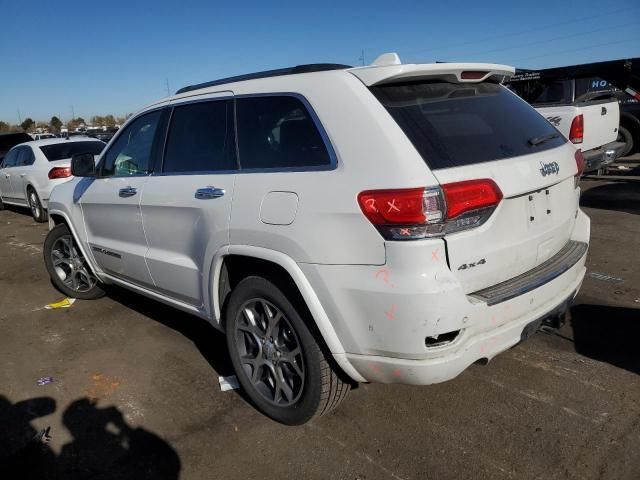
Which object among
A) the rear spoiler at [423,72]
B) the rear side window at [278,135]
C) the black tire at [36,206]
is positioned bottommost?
the black tire at [36,206]

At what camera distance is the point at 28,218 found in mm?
11789

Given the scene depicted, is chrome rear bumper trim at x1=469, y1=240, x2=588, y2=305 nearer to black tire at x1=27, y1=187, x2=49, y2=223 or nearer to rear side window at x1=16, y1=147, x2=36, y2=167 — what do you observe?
black tire at x1=27, y1=187, x2=49, y2=223

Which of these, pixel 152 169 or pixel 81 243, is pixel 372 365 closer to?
pixel 152 169

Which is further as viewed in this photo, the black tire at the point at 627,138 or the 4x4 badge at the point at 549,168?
the black tire at the point at 627,138

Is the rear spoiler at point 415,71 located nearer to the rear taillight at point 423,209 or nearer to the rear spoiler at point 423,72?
the rear spoiler at point 423,72

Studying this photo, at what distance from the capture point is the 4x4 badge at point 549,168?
8.80 ft

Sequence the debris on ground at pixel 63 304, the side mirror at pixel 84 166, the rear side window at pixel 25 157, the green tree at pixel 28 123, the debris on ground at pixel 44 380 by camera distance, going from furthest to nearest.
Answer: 1. the green tree at pixel 28 123
2. the rear side window at pixel 25 157
3. the debris on ground at pixel 63 304
4. the side mirror at pixel 84 166
5. the debris on ground at pixel 44 380

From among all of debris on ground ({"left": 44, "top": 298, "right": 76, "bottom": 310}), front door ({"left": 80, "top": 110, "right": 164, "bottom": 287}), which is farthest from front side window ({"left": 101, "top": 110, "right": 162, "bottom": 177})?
debris on ground ({"left": 44, "top": 298, "right": 76, "bottom": 310})

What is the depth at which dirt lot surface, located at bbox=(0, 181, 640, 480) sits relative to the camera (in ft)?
8.50

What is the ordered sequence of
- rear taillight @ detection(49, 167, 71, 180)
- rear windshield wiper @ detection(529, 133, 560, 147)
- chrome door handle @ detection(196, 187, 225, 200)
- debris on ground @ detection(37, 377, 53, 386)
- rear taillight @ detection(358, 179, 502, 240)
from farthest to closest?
rear taillight @ detection(49, 167, 71, 180)
debris on ground @ detection(37, 377, 53, 386)
chrome door handle @ detection(196, 187, 225, 200)
rear windshield wiper @ detection(529, 133, 560, 147)
rear taillight @ detection(358, 179, 502, 240)

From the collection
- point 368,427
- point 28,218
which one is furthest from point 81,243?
point 28,218

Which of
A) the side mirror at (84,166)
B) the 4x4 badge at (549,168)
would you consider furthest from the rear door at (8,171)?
the 4x4 badge at (549,168)

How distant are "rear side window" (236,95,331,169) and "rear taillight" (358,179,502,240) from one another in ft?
1.30

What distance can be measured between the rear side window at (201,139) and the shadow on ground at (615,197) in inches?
269
